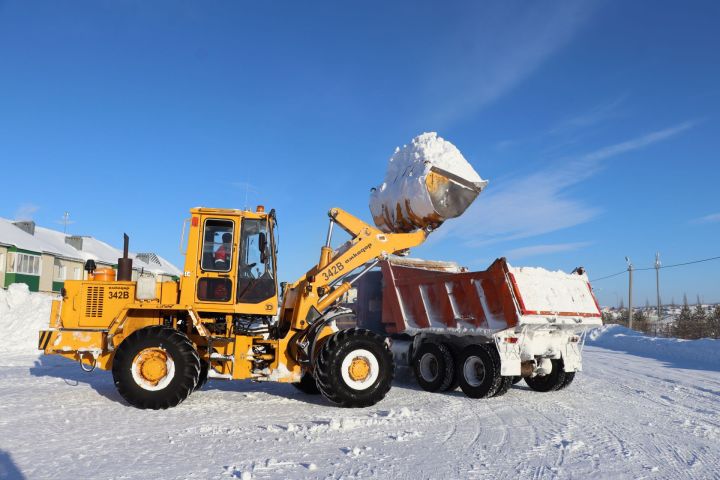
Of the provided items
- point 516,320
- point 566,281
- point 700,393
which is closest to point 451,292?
point 516,320

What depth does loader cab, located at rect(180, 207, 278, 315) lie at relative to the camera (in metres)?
8.05

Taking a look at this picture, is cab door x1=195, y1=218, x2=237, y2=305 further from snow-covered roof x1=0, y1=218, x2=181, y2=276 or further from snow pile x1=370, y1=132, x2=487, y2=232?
snow-covered roof x1=0, y1=218, x2=181, y2=276

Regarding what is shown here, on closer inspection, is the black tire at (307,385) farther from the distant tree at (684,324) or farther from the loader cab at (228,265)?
the distant tree at (684,324)

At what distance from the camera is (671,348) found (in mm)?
18953

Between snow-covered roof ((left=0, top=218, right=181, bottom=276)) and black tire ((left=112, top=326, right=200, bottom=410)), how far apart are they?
2258 cm

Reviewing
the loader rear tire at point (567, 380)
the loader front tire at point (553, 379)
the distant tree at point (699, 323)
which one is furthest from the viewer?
the distant tree at point (699, 323)

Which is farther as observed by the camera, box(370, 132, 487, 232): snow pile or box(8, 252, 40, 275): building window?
box(8, 252, 40, 275): building window

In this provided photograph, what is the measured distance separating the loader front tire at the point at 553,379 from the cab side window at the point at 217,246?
18.6 feet

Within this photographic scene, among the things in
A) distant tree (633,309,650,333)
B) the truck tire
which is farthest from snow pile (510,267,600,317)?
distant tree (633,309,650,333)

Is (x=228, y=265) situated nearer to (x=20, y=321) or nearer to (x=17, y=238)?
(x=20, y=321)

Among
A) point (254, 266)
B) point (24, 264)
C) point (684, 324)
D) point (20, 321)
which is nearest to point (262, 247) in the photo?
point (254, 266)

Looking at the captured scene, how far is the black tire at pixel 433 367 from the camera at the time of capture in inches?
368

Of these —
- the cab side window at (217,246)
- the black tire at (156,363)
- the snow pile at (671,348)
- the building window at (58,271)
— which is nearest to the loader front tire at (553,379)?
the cab side window at (217,246)

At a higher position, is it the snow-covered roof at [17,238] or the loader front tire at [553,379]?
the snow-covered roof at [17,238]
